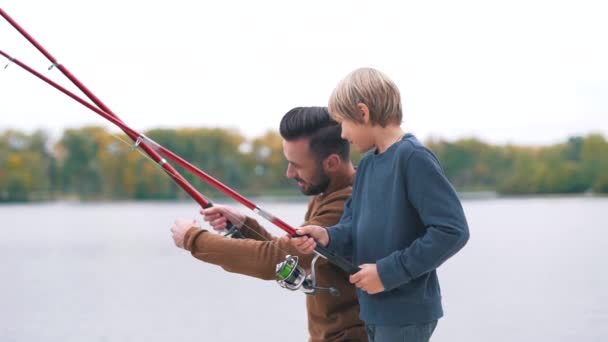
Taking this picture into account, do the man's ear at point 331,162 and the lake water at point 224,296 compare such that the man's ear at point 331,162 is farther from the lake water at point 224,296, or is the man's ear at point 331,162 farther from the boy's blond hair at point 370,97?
the lake water at point 224,296

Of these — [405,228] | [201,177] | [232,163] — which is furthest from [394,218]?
[232,163]

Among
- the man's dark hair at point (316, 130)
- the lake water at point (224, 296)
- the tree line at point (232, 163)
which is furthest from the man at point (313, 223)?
the tree line at point (232, 163)

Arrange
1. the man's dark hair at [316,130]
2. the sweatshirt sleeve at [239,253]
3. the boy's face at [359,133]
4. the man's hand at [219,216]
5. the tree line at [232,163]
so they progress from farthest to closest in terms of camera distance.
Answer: the tree line at [232,163] < the man's hand at [219,216] < the man's dark hair at [316,130] < the sweatshirt sleeve at [239,253] < the boy's face at [359,133]

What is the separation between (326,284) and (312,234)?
9.9 inches

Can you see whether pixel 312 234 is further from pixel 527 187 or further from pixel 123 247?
pixel 527 187

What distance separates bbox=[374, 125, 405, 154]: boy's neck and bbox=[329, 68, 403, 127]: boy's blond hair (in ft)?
0.05

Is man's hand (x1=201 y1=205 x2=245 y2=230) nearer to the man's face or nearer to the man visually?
the man

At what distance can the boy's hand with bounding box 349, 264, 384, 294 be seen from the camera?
207cm

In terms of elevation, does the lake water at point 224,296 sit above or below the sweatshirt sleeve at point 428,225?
below

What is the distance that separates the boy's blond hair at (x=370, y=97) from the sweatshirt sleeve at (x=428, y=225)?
14cm

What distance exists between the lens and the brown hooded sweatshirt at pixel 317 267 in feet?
7.88

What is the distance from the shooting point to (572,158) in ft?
129

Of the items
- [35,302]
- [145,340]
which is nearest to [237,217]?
[145,340]

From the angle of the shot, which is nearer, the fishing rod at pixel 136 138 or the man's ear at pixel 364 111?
the man's ear at pixel 364 111
